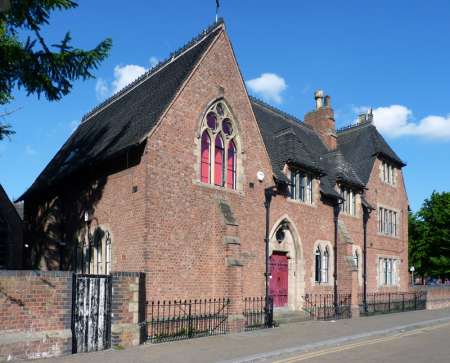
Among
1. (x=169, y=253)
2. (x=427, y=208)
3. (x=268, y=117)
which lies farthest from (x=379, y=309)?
(x=427, y=208)

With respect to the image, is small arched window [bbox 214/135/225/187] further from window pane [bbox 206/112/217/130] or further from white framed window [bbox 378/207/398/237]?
white framed window [bbox 378/207/398/237]

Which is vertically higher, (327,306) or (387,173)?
(387,173)

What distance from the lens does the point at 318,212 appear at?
80.7 ft

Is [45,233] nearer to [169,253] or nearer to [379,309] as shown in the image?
[169,253]

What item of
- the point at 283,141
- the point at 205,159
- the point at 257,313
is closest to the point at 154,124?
the point at 205,159

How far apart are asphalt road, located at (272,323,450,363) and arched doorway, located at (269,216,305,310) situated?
621 cm

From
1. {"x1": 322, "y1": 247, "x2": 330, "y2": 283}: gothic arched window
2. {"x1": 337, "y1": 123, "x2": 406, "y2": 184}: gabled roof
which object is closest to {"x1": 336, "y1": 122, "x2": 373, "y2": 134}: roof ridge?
{"x1": 337, "y1": 123, "x2": 406, "y2": 184}: gabled roof

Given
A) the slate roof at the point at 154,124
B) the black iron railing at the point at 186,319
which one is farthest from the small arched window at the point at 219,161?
the black iron railing at the point at 186,319

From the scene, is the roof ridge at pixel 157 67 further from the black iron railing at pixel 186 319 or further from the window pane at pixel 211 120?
the black iron railing at pixel 186 319

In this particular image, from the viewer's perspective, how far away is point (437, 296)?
109 ft

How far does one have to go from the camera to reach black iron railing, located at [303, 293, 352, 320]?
75.6 feet

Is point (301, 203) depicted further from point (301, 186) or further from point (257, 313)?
point (257, 313)

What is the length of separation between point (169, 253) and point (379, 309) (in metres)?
16.0

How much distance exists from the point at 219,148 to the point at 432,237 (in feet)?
139
